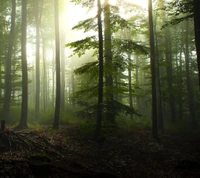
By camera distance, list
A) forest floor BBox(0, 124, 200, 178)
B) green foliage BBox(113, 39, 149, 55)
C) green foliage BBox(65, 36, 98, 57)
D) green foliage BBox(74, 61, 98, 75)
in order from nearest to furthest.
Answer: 1. forest floor BBox(0, 124, 200, 178)
2. green foliage BBox(65, 36, 98, 57)
3. green foliage BBox(74, 61, 98, 75)
4. green foliage BBox(113, 39, 149, 55)

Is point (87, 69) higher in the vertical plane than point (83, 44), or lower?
lower

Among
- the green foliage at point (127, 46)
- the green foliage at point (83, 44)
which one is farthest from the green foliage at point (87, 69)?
the green foliage at point (127, 46)

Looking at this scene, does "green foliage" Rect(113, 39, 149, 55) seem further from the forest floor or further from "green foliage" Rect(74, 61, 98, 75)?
the forest floor

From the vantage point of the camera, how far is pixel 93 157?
8.13 metres

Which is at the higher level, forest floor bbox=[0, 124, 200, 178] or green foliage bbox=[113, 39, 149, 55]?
green foliage bbox=[113, 39, 149, 55]

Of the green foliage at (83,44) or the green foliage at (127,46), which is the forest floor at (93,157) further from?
the green foliage at (127,46)

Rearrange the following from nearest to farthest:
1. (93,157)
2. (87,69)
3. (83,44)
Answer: (93,157) → (83,44) → (87,69)

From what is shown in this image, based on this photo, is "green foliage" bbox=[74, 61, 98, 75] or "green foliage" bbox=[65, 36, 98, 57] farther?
"green foliage" bbox=[74, 61, 98, 75]

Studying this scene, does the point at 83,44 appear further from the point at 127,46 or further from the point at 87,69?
the point at 127,46

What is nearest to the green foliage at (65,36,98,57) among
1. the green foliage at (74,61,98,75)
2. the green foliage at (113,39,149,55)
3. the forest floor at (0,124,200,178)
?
the green foliage at (74,61,98,75)

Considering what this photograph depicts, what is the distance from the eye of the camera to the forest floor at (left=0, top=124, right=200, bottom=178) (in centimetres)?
602

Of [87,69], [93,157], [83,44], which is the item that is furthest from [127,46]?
[93,157]

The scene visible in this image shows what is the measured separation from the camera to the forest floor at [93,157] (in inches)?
237

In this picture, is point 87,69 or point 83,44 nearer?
point 83,44
